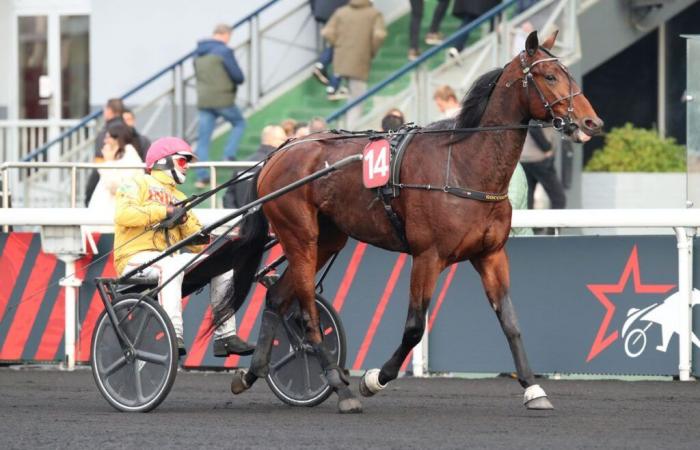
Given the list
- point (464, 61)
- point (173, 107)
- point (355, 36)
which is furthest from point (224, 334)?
point (173, 107)

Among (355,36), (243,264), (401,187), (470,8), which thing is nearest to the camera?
(401,187)

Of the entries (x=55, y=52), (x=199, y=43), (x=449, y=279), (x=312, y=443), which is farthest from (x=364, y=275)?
(x=55, y=52)

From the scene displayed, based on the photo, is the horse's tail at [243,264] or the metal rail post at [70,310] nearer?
the horse's tail at [243,264]

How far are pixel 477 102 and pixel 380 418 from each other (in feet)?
5.97

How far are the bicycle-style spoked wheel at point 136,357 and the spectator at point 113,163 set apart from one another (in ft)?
7.08

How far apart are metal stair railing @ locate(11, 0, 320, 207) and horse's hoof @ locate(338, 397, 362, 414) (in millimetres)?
8991

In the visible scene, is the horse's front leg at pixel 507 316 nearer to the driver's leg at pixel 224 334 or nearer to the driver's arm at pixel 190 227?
the driver's leg at pixel 224 334

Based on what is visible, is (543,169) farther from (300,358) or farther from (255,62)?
(300,358)

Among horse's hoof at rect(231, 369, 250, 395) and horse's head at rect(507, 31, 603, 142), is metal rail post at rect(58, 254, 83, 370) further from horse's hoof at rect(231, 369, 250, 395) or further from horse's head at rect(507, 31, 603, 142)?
horse's head at rect(507, 31, 603, 142)

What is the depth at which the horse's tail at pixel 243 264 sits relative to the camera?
32.8 ft

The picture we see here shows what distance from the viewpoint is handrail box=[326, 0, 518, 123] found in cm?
1584

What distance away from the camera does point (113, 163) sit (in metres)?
12.4

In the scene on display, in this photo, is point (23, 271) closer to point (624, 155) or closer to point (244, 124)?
point (244, 124)

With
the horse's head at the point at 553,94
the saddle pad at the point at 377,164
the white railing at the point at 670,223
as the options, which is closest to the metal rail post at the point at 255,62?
the white railing at the point at 670,223
